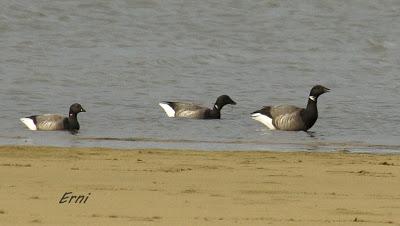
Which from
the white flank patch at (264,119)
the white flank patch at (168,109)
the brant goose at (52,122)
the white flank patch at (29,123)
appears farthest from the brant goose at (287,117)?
the white flank patch at (29,123)

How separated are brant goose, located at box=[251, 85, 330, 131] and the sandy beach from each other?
5.69 meters

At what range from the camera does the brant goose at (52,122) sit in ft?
66.1

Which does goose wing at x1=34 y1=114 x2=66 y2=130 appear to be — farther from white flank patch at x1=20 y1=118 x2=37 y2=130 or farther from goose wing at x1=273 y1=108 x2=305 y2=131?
goose wing at x1=273 y1=108 x2=305 y2=131

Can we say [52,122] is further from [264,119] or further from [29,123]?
[264,119]

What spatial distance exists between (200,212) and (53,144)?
7.65 meters

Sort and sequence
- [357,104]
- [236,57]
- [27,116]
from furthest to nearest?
[236,57], [357,104], [27,116]

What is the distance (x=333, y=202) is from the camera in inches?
446

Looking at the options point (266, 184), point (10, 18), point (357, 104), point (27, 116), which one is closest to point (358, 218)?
point (266, 184)

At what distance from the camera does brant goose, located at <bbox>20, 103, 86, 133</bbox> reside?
66.1 feet

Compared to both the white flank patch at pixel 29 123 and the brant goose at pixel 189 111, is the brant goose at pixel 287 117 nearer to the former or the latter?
the brant goose at pixel 189 111

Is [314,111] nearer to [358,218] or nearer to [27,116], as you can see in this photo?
[27,116]

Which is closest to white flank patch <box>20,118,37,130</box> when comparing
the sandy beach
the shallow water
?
the shallow water

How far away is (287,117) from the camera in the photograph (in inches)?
881

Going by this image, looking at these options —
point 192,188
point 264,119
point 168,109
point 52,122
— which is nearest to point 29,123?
point 52,122
